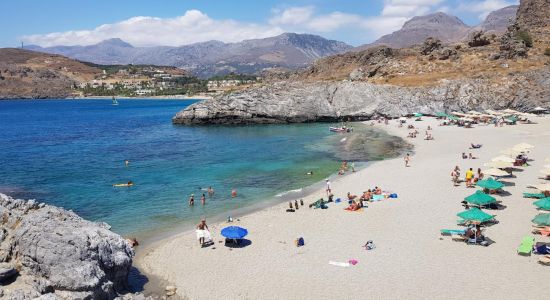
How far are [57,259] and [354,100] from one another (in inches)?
2879

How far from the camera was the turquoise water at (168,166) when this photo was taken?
107 ft

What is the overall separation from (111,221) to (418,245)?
19.2 m

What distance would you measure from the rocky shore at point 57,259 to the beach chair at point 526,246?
16.5 metres

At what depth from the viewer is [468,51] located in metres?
98.3

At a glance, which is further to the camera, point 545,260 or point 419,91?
point 419,91

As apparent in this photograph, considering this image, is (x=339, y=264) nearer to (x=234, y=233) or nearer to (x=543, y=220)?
(x=234, y=233)

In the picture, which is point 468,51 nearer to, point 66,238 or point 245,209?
point 245,209

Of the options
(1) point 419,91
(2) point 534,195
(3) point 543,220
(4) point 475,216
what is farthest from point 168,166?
(1) point 419,91

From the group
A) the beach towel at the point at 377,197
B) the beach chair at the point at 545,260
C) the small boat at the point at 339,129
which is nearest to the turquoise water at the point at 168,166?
the small boat at the point at 339,129

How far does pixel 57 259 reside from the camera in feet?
49.5

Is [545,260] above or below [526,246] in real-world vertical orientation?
below

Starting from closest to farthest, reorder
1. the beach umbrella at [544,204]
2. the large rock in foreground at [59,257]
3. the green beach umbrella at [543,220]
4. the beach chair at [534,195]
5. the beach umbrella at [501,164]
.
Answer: the large rock in foreground at [59,257] < the green beach umbrella at [543,220] < the beach umbrella at [544,204] < the beach chair at [534,195] < the beach umbrella at [501,164]

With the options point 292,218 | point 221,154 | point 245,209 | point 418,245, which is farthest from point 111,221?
point 221,154

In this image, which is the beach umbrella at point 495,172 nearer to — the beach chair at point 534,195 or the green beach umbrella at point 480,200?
the beach chair at point 534,195
